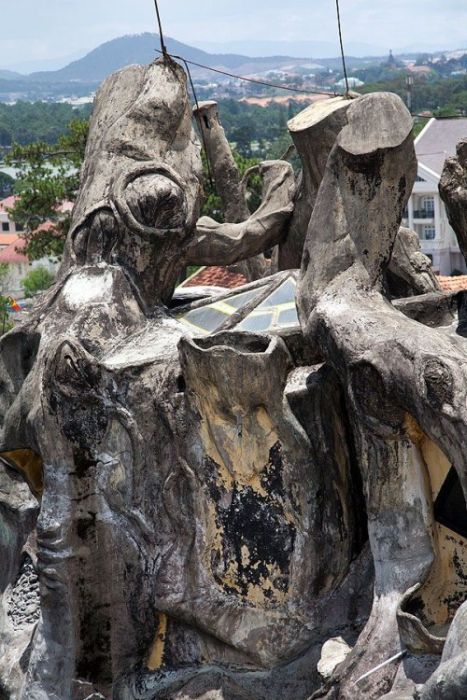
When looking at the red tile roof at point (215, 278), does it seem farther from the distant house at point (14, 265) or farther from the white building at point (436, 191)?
Result: the distant house at point (14, 265)

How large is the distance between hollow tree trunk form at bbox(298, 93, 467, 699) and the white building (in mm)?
38287

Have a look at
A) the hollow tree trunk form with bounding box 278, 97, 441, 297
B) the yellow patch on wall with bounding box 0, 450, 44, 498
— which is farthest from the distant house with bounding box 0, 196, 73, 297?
the yellow patch on wall with bounding box 0, 450, 44, 498

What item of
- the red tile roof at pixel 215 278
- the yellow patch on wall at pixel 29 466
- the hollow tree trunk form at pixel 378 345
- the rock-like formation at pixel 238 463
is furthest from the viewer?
the red tile roof at pixel 215 278

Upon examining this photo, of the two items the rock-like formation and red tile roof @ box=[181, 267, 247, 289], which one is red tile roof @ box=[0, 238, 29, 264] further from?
the rock-like formation

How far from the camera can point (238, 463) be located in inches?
281

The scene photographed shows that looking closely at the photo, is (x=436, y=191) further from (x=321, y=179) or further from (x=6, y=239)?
(x=6, y=239)

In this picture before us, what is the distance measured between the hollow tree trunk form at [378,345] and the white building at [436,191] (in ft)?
126

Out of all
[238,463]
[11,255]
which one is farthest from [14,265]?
[238,463]

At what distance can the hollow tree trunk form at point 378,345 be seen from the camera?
620cm

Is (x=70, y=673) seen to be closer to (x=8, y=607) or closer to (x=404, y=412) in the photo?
(x=8, y=607)

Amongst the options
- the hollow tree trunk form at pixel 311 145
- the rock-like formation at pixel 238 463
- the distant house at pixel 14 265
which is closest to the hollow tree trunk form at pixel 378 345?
the rock-like formation at pixel 238 463

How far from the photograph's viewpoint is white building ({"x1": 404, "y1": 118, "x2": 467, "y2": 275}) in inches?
1812

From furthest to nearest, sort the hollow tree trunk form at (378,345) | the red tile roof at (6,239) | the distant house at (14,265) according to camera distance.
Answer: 1. the red tile roof at (6,239)
2. the distant house at (14,265)
3. the hollow tree trunk form at (378,345)

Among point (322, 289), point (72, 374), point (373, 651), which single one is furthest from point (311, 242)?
point (373, 651)
